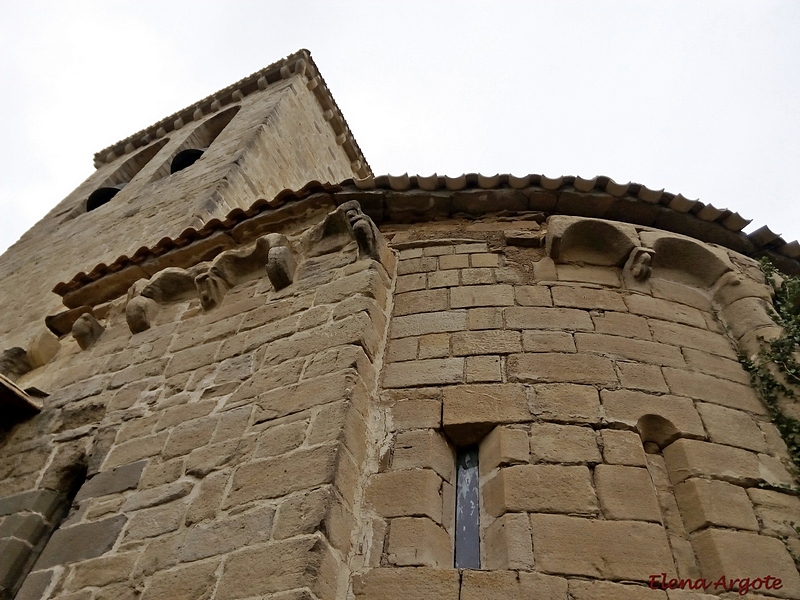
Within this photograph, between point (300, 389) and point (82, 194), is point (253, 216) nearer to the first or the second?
point (300, 389)

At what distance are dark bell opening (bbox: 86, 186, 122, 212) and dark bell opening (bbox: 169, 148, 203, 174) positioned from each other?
47.1 inches

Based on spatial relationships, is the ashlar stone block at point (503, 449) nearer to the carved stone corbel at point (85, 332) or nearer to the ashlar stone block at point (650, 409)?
the ashlar stone block at point (650, 409)

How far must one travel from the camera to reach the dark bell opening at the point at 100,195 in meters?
10.9

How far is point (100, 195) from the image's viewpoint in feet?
36.6

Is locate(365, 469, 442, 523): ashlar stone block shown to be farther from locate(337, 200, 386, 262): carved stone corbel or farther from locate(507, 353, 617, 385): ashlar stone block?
locate(337, 200, 386, 262): carved stone corbel

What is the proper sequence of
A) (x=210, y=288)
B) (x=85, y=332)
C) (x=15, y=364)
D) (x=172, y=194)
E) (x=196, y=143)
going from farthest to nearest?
1. (x=196, y=143)
2. (x=172, y=194)
3. (x=15, y=364)
4. (x=85, y=332)
5. (x=210, y=288)

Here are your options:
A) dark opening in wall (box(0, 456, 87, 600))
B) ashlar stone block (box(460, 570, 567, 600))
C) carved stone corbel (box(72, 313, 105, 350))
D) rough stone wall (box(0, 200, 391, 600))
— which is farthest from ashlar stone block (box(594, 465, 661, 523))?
carved stone corbel (box(72, 313, 105, 350))

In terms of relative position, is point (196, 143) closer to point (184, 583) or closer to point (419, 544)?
point (184, 583)

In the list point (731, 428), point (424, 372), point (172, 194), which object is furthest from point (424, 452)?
point (172, 194)

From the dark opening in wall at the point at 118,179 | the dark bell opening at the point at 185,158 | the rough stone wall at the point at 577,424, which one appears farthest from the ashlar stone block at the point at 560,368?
the dark opening in wall at the point at 118,179

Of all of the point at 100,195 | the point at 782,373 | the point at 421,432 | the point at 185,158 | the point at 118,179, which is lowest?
the point at 421,432

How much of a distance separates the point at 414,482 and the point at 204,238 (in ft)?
9.31

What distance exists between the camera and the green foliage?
117 inches

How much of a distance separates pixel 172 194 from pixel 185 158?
3012 millimetres
